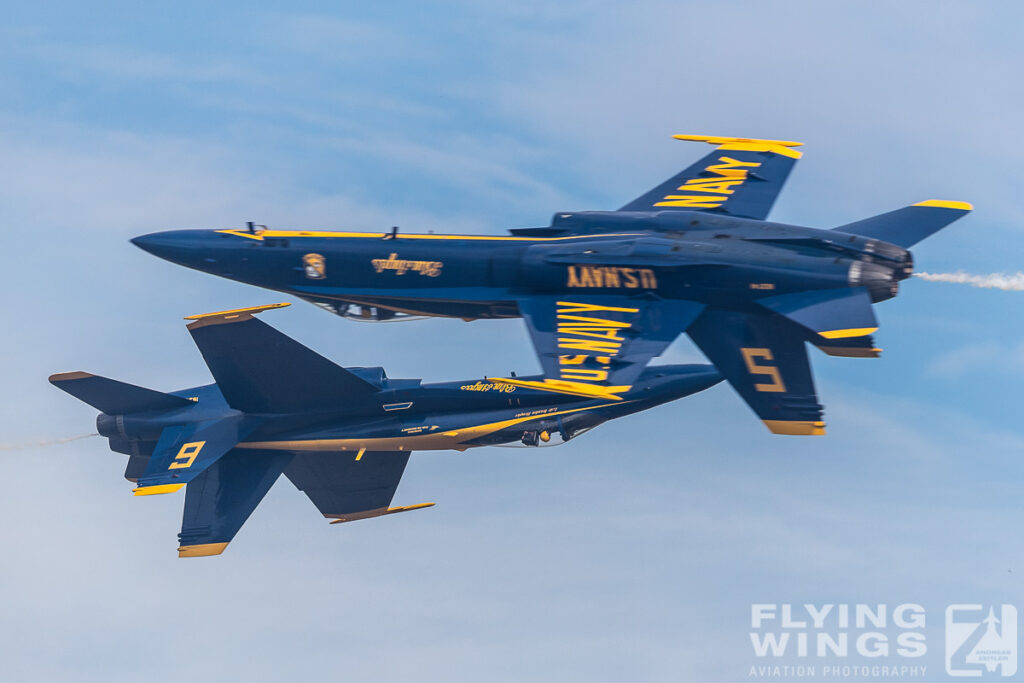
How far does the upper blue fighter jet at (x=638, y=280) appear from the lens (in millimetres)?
41062

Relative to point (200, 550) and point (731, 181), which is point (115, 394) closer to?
point (200, 550)

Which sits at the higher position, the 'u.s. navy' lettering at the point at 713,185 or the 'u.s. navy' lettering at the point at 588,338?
the 'u.s. navy' lettering at the point at 713,185

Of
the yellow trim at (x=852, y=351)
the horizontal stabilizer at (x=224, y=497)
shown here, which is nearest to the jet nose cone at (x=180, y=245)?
the horizontal stabilizer at (x=224, y=497)

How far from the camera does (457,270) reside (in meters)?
43.7

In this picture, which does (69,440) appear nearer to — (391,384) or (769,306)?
(391,384)

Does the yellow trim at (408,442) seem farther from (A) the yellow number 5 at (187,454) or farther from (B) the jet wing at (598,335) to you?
(B) the jet wing at (598,335)

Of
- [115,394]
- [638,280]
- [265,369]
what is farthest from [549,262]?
[115,394]

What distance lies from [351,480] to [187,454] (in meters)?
5.41

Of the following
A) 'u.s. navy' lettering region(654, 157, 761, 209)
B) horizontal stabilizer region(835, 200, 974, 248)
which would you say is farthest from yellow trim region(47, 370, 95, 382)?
horizontal stabilizer region(835, 200, 974, 248)

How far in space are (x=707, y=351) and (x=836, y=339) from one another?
3.74m

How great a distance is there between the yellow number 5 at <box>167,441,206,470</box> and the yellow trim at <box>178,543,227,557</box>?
2.62 metres

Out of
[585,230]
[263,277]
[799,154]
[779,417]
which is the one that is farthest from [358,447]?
[799,154]

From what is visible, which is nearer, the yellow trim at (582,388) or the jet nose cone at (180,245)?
the yellow trim at (582,388)

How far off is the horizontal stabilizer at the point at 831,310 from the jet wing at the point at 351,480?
43.5 ft
